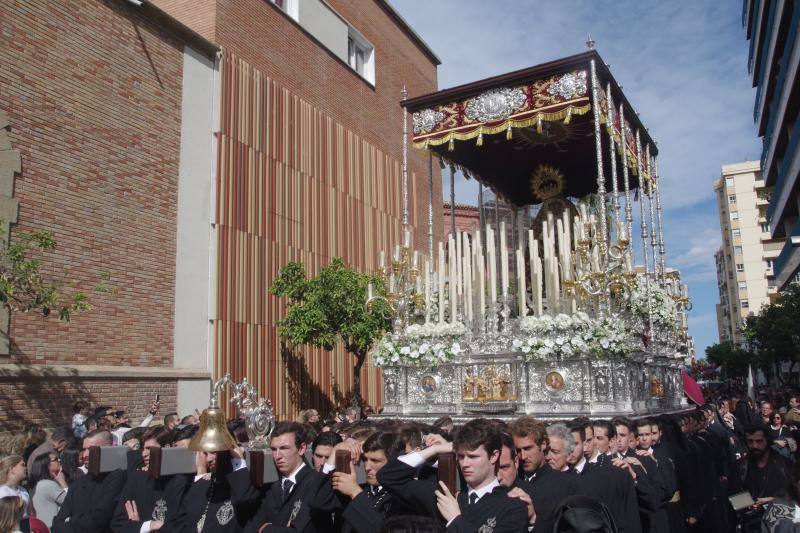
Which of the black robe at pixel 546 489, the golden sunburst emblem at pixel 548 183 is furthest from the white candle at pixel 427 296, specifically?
the black robe at pixel 546 489

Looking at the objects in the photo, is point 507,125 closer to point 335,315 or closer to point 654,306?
point 654,306

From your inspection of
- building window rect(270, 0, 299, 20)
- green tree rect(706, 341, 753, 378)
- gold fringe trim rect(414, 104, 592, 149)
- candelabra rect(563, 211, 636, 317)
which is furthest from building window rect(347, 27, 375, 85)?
green tree rect(706, 341, 753, 378)

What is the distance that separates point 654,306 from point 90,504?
9.83 metres

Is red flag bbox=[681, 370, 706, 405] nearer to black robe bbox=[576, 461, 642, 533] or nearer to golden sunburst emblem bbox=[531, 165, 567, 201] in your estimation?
golden sunburst emblem bbox=[531, 165, 567, 201]

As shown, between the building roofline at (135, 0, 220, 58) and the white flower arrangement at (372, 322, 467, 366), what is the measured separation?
9.75 meters

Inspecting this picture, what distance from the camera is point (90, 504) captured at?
5.46 meters

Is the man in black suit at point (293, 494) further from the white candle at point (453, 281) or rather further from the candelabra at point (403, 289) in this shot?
the candelabra at point (403, 289)

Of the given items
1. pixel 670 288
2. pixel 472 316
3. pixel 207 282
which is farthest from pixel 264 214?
pixel 670 288

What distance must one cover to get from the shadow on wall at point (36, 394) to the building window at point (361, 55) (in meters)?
15.4

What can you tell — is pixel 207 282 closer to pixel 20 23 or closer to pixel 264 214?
pixel 264 214

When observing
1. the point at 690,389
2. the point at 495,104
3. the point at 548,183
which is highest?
the point at 495,104

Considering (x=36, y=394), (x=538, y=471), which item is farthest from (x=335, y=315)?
(x=538, y=471)

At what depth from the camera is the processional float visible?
991 centimetres

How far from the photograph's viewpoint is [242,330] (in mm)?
17297
